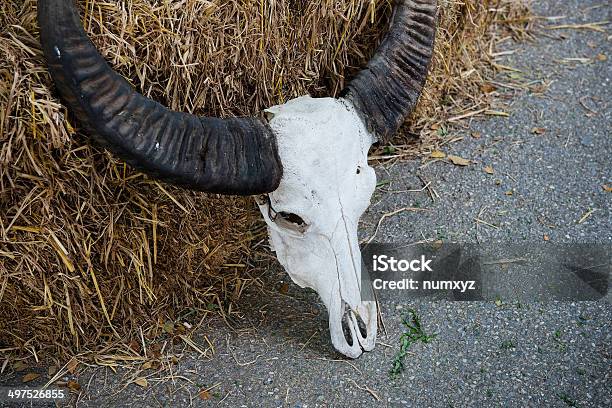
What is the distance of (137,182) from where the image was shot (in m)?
3.43

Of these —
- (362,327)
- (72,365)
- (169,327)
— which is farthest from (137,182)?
(362,327)

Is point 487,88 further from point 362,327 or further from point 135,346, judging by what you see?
point 135,346

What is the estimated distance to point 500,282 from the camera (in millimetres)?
4023

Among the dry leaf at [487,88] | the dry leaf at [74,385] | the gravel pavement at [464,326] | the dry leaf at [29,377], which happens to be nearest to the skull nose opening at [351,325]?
the gravel pavement at [464,326]

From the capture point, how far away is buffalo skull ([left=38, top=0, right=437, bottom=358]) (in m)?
2.87

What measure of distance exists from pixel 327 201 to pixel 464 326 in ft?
3.13

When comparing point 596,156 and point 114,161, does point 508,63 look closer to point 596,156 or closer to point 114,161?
point 596,156

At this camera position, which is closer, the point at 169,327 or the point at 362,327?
the point at 362,327

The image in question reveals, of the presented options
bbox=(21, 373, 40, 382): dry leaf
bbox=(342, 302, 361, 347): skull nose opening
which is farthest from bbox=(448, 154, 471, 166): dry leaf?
bbox=(21, 373, 40, 382): dry leaf

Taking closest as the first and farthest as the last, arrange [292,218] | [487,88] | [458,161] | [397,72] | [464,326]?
[292,218]
[397,72]
[464,326]
[458,161]
[487,88]

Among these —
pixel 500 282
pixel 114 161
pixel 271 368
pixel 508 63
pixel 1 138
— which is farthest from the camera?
pixel 508 63

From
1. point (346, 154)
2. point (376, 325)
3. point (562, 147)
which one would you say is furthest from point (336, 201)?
point (562, 147)

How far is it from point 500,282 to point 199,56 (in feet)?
5.94

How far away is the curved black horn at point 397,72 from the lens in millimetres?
3543
